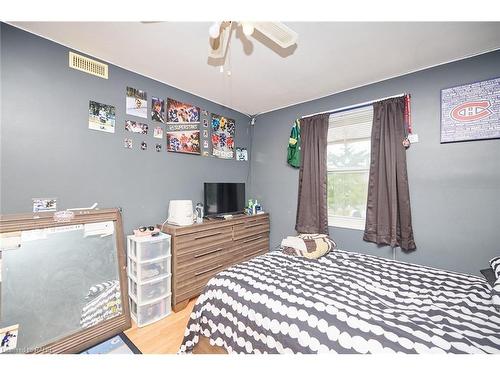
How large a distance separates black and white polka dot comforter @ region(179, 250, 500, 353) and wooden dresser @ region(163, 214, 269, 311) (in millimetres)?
765

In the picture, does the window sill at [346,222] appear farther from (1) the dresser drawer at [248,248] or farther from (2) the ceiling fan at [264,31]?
(2) the ceiling fan at [264,31]

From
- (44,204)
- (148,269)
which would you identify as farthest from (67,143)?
(148,269)

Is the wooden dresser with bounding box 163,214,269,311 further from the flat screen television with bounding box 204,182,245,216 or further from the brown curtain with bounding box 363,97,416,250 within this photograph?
the brown curtain with bounding box 363,97,416,250

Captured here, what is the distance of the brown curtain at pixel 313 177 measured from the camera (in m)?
2.75

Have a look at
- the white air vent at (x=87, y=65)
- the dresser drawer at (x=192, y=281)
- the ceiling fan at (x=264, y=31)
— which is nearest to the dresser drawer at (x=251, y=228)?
the dresser drawer at (x=192, y=281)

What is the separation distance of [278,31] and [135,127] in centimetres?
174

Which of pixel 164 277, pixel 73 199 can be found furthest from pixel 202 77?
pixel 164 277

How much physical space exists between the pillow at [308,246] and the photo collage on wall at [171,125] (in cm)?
170

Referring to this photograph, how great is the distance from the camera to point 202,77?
2.29 metres

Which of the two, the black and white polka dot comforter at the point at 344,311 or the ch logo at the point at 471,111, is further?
the ch logo at the point at 471,111

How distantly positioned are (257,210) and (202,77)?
2024mm

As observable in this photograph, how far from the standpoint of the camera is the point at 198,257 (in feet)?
7.53
